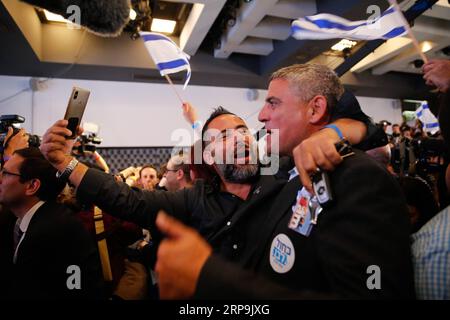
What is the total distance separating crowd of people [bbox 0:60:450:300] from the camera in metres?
0.64

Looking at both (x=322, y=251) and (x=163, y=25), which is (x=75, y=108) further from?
(x=163, y=25)

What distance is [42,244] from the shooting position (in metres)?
1.36

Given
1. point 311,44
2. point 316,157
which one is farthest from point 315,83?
point 311,44

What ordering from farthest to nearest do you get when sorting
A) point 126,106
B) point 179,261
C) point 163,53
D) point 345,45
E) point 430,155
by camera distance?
1. point 126,106
2. point 345,45
3. point 163,53
4. point 430,155
5. point 179,261

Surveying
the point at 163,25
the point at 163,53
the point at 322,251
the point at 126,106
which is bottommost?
the point at 322,251

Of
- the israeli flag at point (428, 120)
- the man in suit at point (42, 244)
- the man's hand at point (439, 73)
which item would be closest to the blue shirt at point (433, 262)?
the man's hand at point (439, 73)

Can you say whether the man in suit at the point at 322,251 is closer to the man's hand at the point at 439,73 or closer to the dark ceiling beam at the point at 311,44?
the man's hand at the point at 439,73

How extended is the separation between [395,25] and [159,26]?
3.65 metres

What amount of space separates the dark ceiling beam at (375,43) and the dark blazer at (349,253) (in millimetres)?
2293

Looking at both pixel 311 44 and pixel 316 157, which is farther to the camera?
pixel 311 44

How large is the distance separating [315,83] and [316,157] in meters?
0.45

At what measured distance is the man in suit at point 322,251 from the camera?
1.78ft

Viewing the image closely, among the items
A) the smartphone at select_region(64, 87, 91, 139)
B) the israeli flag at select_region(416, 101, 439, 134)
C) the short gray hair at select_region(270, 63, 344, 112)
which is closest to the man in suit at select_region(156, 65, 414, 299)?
the short gray hair at select_region(270, 63, 344, 112)
